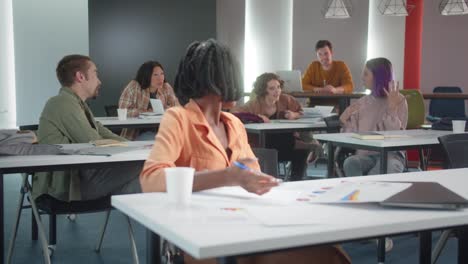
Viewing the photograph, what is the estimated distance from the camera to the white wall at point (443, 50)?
9.62 meters

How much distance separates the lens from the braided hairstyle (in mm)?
2143

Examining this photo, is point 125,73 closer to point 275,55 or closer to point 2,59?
point 2,59

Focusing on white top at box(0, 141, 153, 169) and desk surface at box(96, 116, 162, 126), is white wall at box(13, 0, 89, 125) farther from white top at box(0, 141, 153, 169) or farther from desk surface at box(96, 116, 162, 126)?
white top at box(0, 141, 153, 169)

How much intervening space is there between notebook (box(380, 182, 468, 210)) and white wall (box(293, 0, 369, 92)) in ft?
24.2

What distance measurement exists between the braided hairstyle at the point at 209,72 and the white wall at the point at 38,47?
547 cm

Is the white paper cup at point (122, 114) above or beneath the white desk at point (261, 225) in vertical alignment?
beneath

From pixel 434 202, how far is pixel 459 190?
439mm

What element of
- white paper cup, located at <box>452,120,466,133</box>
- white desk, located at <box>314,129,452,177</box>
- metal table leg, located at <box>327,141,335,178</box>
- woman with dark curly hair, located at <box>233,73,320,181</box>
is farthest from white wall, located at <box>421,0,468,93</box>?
metal table leg, located at <box>327,141,335,178</box>

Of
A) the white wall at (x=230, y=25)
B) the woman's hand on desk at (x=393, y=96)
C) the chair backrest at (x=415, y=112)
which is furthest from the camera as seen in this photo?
the white wall at (x=230, y=25)

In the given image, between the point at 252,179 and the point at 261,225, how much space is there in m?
0.31

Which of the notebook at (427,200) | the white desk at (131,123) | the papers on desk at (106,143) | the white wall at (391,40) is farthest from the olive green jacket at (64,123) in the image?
the white wall at (391,40)

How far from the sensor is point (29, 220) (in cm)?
478

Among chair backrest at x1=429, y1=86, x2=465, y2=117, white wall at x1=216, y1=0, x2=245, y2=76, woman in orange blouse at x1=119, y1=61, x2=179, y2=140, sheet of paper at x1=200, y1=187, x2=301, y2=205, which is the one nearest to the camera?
sheet of paper at x1=200, y1=187, x2=301, y2=205

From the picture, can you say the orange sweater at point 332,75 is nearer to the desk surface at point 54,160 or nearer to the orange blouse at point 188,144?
the desk surface at point 54,160
